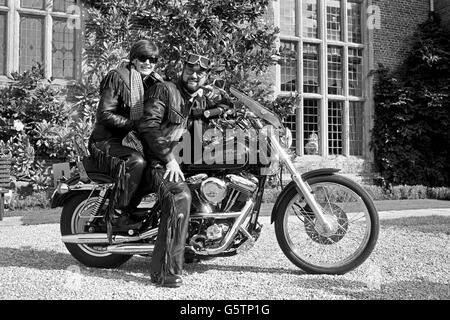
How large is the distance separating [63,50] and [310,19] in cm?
707

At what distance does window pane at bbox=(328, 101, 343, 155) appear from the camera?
13172mm

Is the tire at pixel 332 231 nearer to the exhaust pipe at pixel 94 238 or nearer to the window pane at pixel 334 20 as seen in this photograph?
the exhaust pipe at pixel 94 238

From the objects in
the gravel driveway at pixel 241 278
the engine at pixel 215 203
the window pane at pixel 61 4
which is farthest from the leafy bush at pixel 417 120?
the engine at pixel 215 203

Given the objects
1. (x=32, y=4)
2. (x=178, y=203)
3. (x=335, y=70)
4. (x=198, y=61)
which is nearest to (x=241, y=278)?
(x=178, y=203)

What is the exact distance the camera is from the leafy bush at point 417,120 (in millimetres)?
12992

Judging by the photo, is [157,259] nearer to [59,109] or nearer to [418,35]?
[59,109]

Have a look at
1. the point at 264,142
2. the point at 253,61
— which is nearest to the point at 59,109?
the point at 253,61

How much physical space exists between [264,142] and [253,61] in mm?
7393

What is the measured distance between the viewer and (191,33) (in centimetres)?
998

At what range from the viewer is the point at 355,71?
1358cm

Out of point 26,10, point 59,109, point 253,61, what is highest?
point 26,10

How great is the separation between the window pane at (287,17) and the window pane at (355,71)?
2081mm

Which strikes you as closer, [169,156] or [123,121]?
[169,156]

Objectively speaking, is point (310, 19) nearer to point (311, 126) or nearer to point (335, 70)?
point (335, 70)
